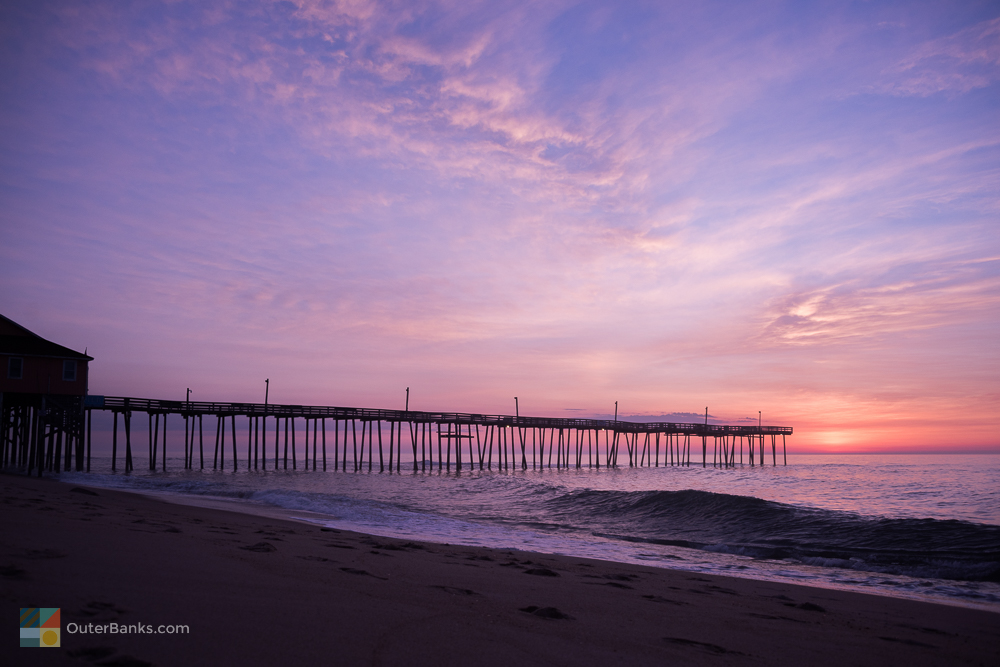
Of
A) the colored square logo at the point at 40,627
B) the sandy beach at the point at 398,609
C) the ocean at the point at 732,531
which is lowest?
the ocean at the point at 732,531

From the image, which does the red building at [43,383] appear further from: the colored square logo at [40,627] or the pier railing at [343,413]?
the colored square logo at [40,627]

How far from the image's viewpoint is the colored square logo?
2.53 metres

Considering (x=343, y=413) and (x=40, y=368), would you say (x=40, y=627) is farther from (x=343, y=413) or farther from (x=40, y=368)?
(x=343, y=413)

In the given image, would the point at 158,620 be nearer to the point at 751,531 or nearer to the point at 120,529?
the point at 120,529

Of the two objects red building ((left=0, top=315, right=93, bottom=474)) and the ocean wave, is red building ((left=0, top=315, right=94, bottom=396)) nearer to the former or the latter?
red building ((left=0, top=315, right=93, bottom=474))

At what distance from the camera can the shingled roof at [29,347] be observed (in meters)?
24.0

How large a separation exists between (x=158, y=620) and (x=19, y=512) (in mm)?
4961

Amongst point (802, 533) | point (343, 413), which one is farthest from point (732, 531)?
point (343, 413)

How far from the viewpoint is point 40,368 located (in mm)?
24438

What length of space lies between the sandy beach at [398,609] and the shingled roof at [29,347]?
71.6ft

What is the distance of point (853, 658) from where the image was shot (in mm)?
4270

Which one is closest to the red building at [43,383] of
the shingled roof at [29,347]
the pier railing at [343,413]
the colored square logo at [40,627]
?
the shingled roof at [29,347]

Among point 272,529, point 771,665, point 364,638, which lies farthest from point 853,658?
point 272,529

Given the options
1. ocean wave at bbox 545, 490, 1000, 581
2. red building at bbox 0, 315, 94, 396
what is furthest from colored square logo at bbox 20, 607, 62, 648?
red building at bbox 0, 315, 94, 396
